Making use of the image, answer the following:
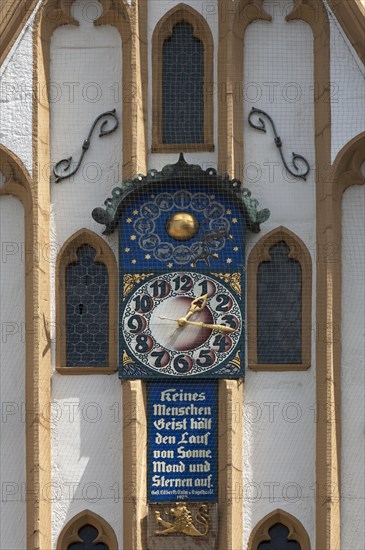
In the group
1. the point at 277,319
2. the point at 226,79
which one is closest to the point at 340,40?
the point at 226,79

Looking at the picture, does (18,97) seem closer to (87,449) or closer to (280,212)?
(280,212)

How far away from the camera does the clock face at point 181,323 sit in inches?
1378

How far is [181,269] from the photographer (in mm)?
35156

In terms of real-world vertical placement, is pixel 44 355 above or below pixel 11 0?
below

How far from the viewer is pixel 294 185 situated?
35500 mm

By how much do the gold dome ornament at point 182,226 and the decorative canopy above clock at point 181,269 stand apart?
0.01 m

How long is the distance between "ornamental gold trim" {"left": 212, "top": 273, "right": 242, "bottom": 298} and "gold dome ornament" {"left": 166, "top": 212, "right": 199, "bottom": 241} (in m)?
0.63

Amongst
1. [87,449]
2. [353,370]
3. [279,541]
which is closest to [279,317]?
[353,370]

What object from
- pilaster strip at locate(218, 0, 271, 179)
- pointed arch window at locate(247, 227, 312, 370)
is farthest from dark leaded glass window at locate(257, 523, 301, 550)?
pilaster strip at locate(218, 0, 271, 179)

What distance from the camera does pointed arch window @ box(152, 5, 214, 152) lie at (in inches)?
1405

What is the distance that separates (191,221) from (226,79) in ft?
6.43

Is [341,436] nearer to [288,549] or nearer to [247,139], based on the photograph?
[288,549]

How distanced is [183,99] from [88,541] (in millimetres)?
5915

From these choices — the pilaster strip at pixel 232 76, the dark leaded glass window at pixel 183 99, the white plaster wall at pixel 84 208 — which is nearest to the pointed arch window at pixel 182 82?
the dark leaded glass window at pixel 183 99
